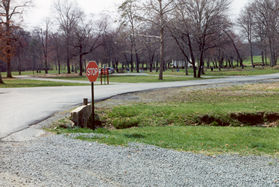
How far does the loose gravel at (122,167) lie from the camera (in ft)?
14.6

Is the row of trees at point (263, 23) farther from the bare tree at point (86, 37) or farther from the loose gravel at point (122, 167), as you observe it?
the loose gravel at point (122, 167)

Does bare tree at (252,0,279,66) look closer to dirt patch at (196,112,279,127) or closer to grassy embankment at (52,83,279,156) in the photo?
grassy embankment at (52,83,279,156)

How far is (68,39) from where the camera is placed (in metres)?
48.8

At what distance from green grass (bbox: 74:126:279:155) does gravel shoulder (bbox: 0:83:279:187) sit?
521mm

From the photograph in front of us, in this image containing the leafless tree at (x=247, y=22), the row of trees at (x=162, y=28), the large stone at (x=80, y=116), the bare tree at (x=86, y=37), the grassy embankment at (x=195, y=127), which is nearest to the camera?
the grassy embankment at (x=195, y=127)

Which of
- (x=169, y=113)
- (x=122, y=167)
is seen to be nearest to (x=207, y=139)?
(x=169, y=113)

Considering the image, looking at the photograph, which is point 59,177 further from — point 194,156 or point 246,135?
point 246,135

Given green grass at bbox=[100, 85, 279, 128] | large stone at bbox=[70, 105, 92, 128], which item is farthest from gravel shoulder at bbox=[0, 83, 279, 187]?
green grass at bbox=[100, 85, 279, 128]

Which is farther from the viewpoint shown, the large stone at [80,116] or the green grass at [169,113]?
the green grass at [169,113]

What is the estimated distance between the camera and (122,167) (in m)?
5.04

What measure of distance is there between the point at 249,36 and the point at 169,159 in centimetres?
6780

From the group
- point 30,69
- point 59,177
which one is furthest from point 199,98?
point 30,69

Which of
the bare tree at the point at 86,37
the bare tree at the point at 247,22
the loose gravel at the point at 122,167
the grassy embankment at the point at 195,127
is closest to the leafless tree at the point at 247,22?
the bare tree at the point at 247,22

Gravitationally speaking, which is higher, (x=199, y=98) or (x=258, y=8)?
(x=258, y=8)
